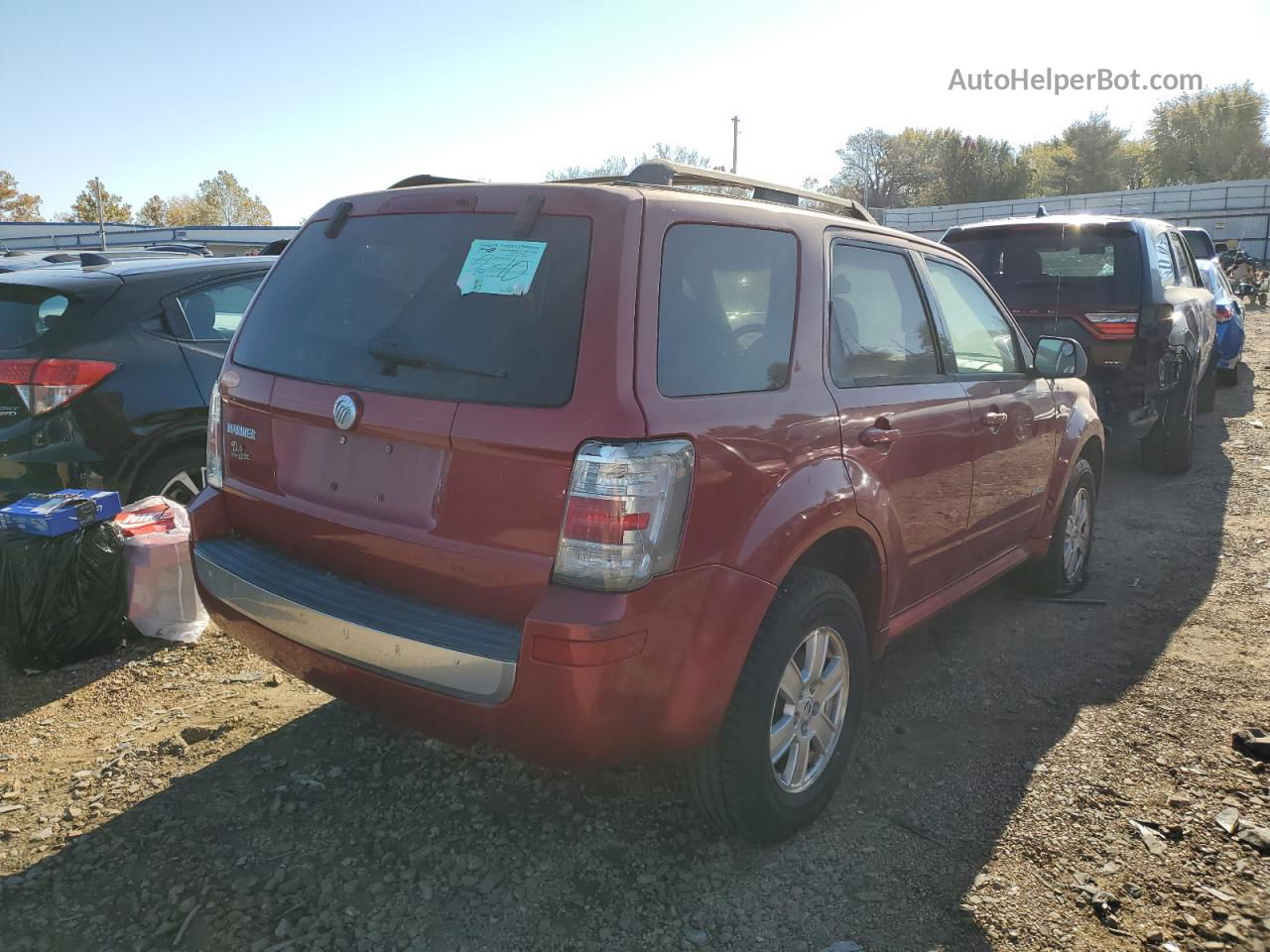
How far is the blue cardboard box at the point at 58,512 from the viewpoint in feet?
12.5

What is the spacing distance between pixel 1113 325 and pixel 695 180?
195 inches

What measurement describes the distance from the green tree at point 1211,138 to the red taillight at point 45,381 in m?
79.0

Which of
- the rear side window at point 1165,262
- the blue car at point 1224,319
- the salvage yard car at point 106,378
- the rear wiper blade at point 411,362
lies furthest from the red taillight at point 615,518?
the blue car at point 1224,319

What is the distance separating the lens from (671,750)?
2.38 metres

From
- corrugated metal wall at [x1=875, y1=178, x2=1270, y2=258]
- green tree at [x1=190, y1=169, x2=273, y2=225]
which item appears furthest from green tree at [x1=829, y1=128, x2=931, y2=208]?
green tree at [x1=190, y1=169, x2=273, y2=225]

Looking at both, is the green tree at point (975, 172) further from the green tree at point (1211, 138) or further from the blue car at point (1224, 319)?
the blue car at point (1224, 319)

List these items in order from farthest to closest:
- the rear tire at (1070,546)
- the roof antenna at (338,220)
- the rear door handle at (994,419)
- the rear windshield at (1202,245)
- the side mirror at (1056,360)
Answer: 1. the rear windshield at (1202,245)
2. the rear tire at (1070,546)
3. the side mirror at (1056,360)
4. the rear door handle at (994,419)
5. the roof antenna at (338,220)

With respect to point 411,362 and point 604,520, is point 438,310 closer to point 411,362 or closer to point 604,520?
point 411,362

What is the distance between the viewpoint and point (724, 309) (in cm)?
259

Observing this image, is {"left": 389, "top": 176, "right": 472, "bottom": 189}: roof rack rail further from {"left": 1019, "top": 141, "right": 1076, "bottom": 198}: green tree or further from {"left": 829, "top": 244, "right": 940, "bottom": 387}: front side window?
{"left": 1019, "top": 141, "right": 1076, "bottom": 198}: green tree

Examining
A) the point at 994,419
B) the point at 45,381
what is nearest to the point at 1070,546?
the point at 994,419

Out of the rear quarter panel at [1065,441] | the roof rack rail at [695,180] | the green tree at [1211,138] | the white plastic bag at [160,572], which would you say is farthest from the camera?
the green tree at [1211,138]

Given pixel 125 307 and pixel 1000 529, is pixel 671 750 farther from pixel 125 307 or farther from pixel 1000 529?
pixel 125 307

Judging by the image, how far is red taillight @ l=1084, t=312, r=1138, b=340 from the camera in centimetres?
652
